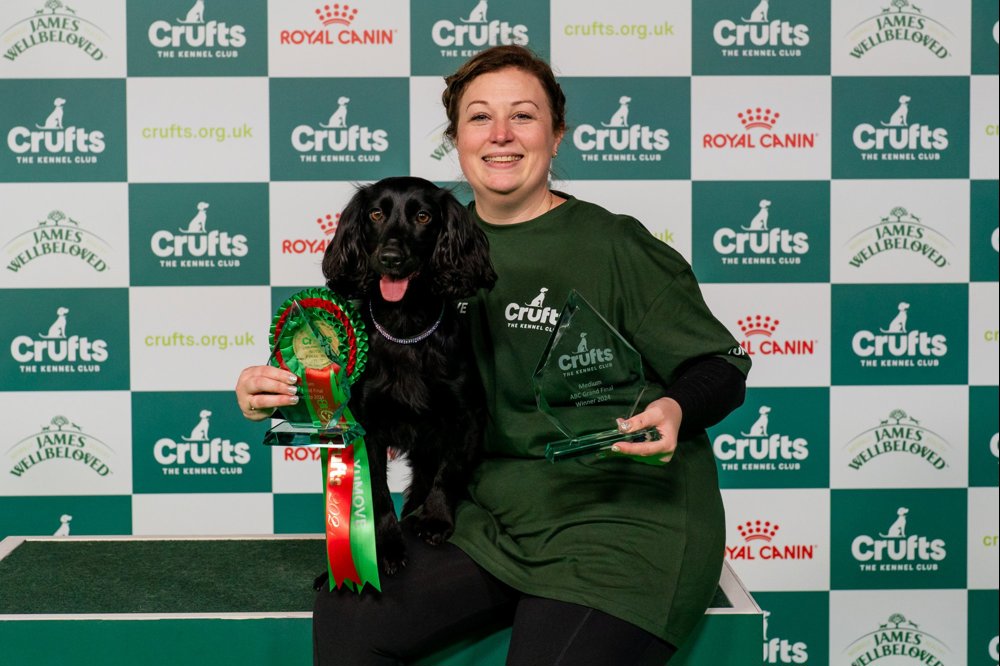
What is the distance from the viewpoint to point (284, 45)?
2.70 metres

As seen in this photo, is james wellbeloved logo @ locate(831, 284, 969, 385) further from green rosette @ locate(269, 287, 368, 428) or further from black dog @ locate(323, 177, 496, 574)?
green rosette @ locate(269, 287, 368, 428)

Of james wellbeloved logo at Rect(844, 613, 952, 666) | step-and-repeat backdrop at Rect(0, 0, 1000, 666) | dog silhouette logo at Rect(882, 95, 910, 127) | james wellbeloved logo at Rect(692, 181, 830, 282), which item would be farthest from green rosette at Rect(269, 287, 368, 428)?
james wellbeloved logo at Rect(844, 613, 952, 666)

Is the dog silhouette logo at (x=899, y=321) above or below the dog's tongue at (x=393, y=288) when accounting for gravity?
below

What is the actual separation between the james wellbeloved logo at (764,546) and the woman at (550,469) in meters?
1.31

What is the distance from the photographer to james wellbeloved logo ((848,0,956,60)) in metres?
2.73

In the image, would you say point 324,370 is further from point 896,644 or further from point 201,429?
point 896,644

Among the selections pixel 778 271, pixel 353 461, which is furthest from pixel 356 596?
pixel 778 271

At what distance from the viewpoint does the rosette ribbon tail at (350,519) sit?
1.44m

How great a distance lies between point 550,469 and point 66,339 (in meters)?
1.69

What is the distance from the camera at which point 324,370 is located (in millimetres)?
1459

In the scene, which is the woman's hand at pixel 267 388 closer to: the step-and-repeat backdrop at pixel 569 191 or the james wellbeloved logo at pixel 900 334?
the step-and-repeat backdrop at pixel 569 191

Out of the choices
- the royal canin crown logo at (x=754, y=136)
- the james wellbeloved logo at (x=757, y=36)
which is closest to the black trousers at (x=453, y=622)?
the royal canin crown logo at (x=754, y=136)

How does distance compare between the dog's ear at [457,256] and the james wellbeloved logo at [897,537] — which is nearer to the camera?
the dog's ear at [457,256]

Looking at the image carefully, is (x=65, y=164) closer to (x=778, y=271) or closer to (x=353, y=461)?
(x=353, y=461)
